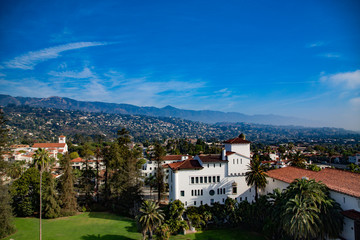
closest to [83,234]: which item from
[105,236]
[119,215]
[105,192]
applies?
[105,236]

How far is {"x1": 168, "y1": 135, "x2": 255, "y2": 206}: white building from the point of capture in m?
39.8

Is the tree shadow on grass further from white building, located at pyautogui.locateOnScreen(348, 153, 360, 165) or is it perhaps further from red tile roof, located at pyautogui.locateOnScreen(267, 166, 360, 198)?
white building, located at pyautogui.locateOnScreen(348, 153, 360, 165)

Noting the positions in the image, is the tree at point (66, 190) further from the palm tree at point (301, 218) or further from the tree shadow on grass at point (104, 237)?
the palm tree at point (301, 218)

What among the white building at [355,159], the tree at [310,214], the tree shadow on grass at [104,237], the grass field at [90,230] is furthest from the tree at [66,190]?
the white building at [355,159]

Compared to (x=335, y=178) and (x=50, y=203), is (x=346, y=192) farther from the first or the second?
(x=50, y=203)

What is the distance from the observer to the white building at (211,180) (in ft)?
131

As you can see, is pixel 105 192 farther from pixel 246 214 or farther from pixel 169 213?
pixel 246 214

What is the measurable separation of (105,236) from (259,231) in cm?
2262

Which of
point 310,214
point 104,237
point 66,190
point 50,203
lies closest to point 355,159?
point 310,214

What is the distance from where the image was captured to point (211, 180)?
4069 centimetres

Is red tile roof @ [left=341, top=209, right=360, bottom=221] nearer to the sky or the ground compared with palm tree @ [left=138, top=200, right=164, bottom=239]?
nearer to the sky

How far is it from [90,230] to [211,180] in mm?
21187

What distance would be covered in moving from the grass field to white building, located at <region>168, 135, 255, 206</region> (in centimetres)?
647

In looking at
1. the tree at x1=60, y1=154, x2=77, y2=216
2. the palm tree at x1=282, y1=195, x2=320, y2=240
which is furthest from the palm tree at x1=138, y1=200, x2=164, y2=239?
the tree at x1=60, y1=154, x2=77, y2=216
